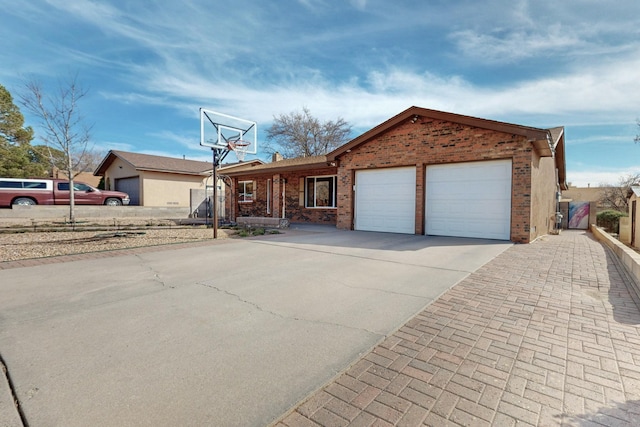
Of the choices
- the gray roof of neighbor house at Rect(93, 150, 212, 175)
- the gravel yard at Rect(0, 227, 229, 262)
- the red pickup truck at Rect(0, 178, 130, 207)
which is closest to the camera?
the gravel yard at Rect(0, 227, 229, 262)

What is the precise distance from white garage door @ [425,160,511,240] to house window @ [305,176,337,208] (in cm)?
539

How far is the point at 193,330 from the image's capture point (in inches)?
121

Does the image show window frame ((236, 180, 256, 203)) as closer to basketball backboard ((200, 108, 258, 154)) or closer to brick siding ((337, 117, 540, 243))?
basketball backboard ((200, 108, 258, 154))

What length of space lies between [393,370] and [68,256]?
743 cm

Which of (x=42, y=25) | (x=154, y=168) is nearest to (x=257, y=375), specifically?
(x=42, y=25)

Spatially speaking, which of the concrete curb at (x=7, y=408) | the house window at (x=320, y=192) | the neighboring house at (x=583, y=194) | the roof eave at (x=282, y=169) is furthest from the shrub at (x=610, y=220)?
the concrete curb at (x=7, y=408)

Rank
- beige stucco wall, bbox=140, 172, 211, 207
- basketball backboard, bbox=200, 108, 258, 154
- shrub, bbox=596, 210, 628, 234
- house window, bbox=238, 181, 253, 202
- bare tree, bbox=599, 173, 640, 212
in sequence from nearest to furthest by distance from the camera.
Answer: basketball backboard, bbox=200, 108, 258, 154, shrub, bbox=596, 210, 628, 234, house window, bbox=238, 181, 253, 202, beige stucco wall, bbox=140, 172, 211, 207, bare tree, bbox=599, 173, 640, 212

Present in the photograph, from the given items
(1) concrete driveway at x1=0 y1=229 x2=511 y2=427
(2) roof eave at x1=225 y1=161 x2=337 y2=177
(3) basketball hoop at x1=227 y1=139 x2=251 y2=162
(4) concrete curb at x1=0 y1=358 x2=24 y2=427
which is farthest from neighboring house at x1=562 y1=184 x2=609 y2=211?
(4) concrete curb at x1=0 y1=358 x2=24 y2=427

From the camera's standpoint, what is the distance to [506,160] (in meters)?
9.29

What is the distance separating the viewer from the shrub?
17.9m

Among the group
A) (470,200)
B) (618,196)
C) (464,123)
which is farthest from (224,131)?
(618,196)

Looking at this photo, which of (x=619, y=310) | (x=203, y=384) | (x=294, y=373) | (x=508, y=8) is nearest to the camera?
(x=203, y=384)

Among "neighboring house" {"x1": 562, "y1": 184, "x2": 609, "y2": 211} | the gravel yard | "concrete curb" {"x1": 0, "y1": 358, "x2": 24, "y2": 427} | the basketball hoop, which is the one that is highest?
the basketball hoop

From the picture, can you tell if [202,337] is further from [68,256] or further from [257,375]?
[68,256]
